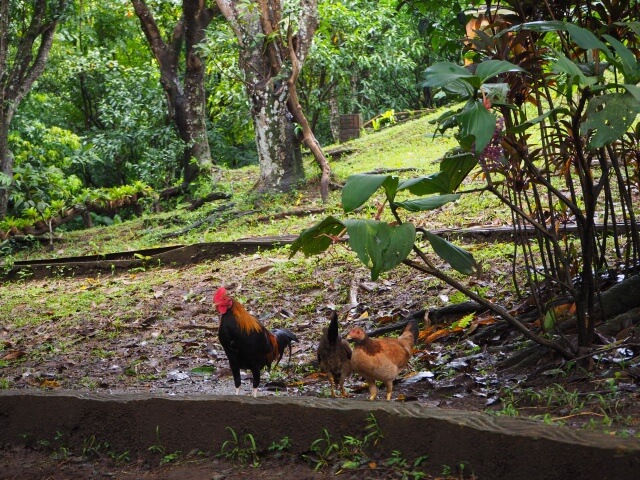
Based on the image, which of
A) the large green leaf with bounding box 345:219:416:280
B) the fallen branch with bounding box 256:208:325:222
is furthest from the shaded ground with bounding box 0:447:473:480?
the fallen branch with bounding box 256:208:325:222

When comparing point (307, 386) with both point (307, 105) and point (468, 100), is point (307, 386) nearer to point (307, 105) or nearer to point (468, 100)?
point (468, 100)

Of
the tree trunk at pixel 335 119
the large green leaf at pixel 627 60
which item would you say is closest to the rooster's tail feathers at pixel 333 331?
the large green leaf at pixel 627 60

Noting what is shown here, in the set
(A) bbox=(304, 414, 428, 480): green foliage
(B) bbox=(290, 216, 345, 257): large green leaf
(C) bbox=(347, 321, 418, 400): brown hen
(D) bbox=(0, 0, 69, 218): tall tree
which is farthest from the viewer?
(D) bbox=(0, 0, 69, 218): tall tree

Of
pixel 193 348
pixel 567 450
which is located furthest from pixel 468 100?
pixel 193 348

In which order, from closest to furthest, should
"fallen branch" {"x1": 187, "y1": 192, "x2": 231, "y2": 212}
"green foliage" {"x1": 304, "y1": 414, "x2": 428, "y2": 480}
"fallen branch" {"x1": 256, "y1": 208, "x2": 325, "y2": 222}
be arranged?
"green foliage" {"x1": 304, "y1": 414, "x2": 428, "y2": 480} → "fallen branch" {"x1": 256, "y1": 208, "x2": 325, "y2": 222} → "fallen branch" {"x1": 187, "y1": 192, "x2": 231, "y2": 212}

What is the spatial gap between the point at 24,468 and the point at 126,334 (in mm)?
2901

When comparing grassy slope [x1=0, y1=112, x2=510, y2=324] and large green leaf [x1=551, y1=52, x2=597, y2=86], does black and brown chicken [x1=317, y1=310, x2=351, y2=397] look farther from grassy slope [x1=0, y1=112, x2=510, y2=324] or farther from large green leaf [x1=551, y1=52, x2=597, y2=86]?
large green leaf [x1=551, y1=52, x2=597, y2=86]

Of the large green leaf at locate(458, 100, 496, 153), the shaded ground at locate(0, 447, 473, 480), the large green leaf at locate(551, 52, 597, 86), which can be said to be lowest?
the shaded ground at locate(0, 447, 473, 480)

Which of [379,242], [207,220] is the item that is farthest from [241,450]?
[207,220]

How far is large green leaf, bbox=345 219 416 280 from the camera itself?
3428 mm

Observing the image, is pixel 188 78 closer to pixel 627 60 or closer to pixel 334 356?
pixel 334 356

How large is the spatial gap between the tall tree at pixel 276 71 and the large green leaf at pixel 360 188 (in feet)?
27.9

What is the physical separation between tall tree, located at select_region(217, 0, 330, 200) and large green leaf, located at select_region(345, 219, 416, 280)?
8.35 metres

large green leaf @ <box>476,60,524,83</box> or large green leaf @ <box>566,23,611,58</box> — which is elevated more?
large green leaf @ <box>566,23,611,58</box>
